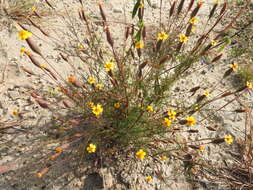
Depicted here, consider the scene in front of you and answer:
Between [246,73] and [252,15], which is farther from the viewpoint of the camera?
[252,15]

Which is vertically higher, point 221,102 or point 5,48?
point 5,48

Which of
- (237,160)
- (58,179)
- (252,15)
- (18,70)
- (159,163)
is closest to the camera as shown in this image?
(58,179)

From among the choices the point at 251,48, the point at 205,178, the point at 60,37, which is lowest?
the point at 205,178

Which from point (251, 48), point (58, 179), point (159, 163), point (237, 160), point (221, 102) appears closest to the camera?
point (58, 179)

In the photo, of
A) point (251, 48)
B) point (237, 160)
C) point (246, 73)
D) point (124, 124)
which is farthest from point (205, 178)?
point (251, 48)

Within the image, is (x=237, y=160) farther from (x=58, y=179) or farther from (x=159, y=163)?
(x=58, y=179)

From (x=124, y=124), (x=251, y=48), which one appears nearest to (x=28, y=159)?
(x=124, y=124)

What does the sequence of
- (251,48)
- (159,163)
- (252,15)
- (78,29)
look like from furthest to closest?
(252,15), (251,48), (78,29), (159,163)

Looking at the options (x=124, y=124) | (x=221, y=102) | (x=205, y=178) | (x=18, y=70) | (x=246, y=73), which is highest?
(x=18, y=70)

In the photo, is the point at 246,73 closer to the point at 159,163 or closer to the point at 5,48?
the point at 159,163
